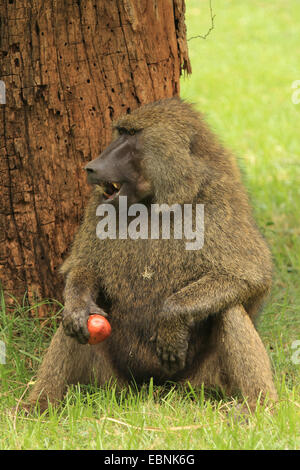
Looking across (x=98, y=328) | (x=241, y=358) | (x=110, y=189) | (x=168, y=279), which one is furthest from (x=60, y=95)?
(x=241, y=358)

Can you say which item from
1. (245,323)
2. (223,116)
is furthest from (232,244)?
(223,116)

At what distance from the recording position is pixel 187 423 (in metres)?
3.04

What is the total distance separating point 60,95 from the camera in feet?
12.1

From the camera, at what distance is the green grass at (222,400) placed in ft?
9.45

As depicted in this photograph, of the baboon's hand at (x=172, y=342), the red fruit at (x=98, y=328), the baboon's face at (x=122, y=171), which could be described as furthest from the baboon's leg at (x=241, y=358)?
the baboon's face at (x=122, y=171)

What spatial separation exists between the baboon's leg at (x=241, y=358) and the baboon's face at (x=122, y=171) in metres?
0.70

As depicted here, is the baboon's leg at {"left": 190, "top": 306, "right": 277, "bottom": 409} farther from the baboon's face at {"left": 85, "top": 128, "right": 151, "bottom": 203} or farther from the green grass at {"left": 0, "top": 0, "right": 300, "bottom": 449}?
the baboon's face at {"left": 85, "top": 128, "right": 151, "bottom": 203}

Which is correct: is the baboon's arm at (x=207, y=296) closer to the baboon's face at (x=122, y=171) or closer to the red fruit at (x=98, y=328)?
the red fruit at (x=98, y=328)

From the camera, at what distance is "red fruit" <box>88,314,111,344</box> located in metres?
3.24

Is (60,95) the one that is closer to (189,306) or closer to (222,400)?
(189,306)

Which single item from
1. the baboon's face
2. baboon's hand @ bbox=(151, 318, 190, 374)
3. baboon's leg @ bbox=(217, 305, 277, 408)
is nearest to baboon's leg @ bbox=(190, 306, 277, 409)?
baboon's leg @ bbox=(217, 305, 277, 408)

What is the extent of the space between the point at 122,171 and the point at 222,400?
1151mm
